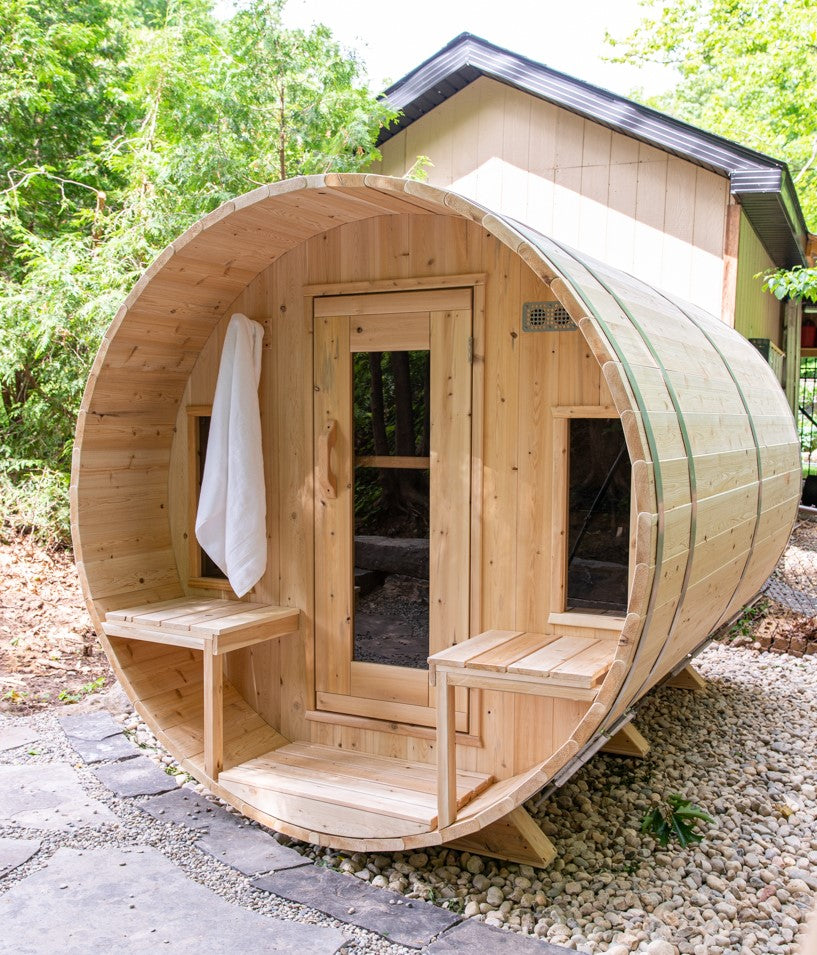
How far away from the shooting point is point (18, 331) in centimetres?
897

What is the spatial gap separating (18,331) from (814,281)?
729cm

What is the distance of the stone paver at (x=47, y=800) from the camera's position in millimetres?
4500

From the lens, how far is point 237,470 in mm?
4836

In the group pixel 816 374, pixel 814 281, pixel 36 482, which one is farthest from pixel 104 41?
pixel 816 374

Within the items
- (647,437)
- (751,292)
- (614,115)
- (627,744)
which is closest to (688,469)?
(647,437)

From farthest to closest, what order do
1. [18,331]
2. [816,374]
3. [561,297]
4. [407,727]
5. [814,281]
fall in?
[816,374], [18,331], [814,281], [407,727], [561,297]

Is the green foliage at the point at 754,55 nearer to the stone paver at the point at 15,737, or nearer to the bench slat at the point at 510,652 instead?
the bench slat at the point at 510,652

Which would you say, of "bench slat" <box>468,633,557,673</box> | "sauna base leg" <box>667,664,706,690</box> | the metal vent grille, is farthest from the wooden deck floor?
"sauna base leg" <box>667,664,706,690</box>

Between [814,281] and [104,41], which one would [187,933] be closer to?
[814,281]

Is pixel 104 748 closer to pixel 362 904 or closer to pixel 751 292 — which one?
pixel 362 904

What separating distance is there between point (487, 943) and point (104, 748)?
289 centimetres

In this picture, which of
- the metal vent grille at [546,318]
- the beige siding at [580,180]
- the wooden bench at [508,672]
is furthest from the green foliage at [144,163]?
the wooden bench at [508,672]

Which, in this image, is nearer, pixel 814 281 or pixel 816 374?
pixel 814 281

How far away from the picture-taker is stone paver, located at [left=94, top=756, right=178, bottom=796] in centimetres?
489
